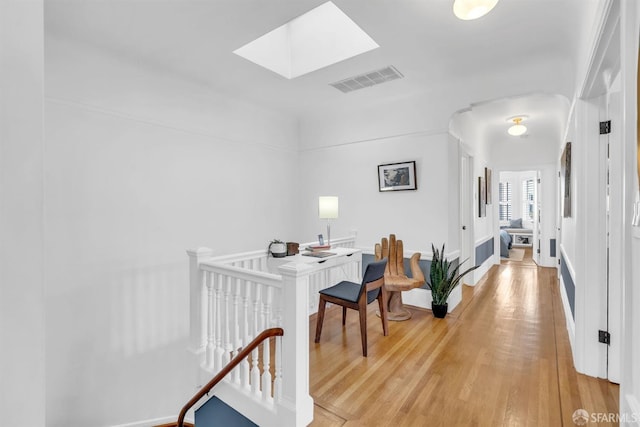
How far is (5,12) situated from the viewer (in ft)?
1.29

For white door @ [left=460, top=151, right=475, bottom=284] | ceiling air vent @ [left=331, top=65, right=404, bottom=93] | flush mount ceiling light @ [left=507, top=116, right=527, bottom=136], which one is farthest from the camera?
flush mount ceiling light @ [left=507, top=116, right=527, bottom=136]

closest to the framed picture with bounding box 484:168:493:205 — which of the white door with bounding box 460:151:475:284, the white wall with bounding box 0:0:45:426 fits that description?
the white door with bounding box 460:151:475:284

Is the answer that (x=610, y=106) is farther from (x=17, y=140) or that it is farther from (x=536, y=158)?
(x=536, y=158)

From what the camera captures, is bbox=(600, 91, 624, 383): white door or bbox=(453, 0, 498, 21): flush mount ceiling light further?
bbox=(600, 91, 624, 383): white door

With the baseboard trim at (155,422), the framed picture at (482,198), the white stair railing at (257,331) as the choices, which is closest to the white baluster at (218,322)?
the white stair railing at (257,331)

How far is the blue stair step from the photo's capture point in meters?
2.25

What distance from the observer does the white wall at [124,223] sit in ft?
8.77

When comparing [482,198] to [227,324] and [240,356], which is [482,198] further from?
[240,356]

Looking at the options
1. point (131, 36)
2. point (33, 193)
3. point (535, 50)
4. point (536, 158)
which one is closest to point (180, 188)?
point (131, 36)

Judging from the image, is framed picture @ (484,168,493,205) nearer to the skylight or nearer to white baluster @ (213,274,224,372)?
the skylight

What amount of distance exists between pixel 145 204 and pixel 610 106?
401 centimetres

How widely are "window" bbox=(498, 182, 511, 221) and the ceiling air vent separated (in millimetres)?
8596

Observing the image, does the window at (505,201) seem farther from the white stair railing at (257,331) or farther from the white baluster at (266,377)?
the white baluster at (266,377)

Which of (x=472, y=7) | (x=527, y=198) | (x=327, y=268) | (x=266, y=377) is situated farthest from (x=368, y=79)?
(x=527, y=198)
